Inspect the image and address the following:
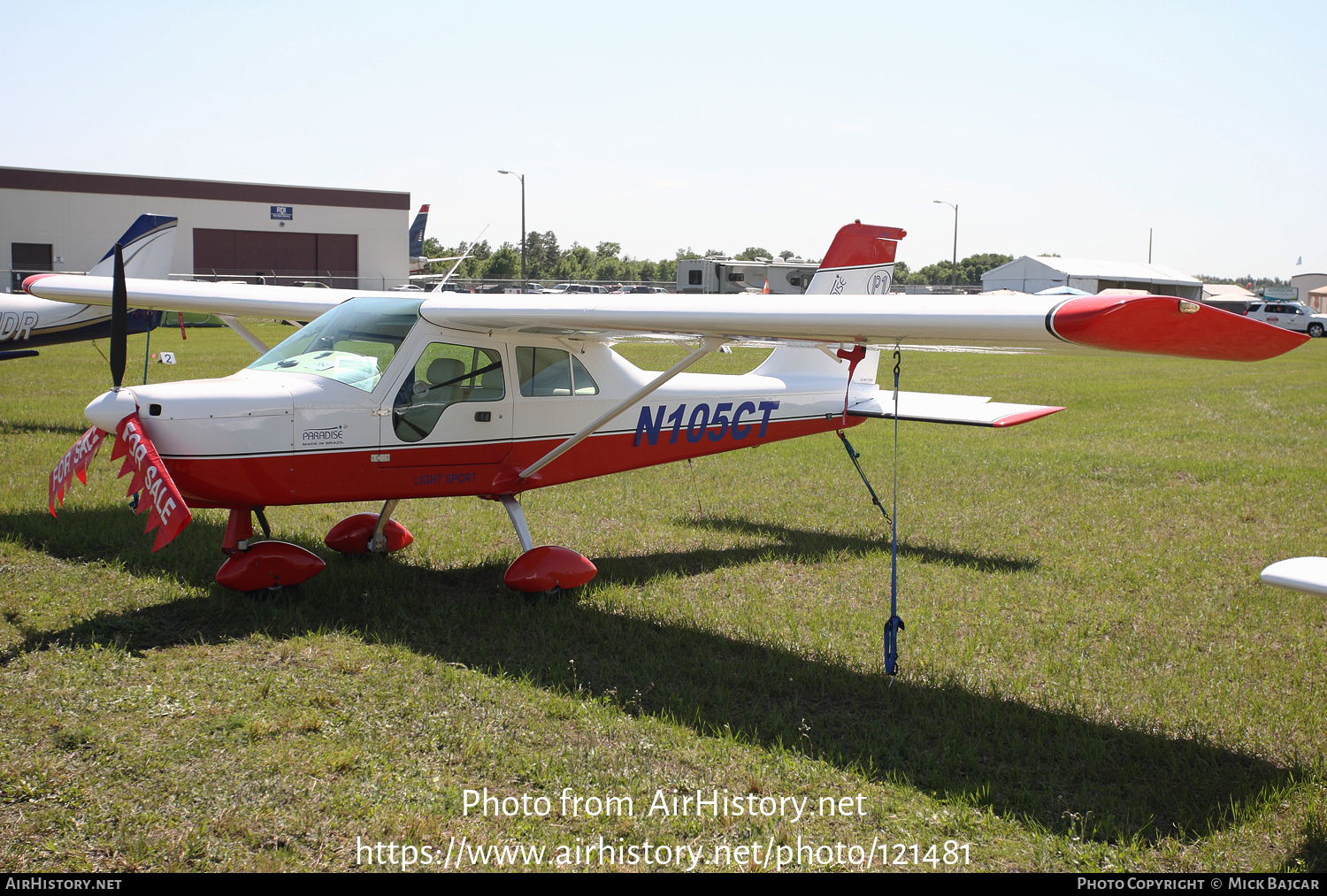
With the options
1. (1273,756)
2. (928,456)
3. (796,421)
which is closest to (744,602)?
(796,421)

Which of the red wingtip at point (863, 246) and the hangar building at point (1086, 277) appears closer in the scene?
the red wingtip at point (863, 246)

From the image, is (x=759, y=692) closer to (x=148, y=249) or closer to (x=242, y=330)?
(x=242, y=330)

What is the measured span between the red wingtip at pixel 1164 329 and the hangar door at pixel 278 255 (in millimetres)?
52050

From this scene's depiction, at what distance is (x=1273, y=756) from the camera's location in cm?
440

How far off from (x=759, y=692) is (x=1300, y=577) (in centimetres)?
264

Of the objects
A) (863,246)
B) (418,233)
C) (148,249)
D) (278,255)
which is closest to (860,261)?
(863,246)

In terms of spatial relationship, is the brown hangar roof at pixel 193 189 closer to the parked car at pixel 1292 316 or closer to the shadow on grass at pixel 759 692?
the parked car at pixel 1292 316

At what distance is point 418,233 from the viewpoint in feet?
197

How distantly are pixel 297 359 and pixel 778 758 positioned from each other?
13.9ft

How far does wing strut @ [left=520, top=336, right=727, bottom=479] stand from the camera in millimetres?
5812

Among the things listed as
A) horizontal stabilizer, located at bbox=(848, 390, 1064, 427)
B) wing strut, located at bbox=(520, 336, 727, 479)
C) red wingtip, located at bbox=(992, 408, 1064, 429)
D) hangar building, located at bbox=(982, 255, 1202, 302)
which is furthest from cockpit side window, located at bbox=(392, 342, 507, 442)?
hangar building, located at bbox=(982, 255, 1202, 302)

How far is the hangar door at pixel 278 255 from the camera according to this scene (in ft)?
176

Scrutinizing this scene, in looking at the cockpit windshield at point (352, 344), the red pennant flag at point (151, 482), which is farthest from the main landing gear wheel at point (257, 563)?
the cockpit windshield at point (352, 344)
